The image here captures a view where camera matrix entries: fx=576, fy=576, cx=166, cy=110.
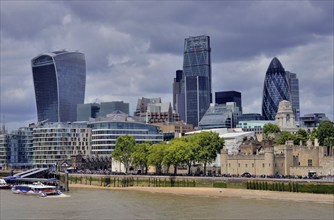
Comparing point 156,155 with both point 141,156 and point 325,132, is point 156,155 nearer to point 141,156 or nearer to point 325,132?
point 141,156

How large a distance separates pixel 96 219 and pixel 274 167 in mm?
→ 58566

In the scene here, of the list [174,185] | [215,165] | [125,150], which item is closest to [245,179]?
[174,185]

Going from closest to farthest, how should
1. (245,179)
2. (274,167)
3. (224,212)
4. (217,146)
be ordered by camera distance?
(224,212) → (245,179) → (274,167) → (217,146)

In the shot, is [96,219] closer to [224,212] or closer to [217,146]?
[224,212]

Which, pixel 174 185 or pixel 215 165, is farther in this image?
pixel 215 165

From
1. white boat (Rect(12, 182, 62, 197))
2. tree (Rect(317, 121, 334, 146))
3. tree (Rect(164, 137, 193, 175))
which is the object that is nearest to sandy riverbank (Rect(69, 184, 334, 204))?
tree (Rect(164, 137, 193, 175))

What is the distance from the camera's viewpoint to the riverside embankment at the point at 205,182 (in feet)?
355

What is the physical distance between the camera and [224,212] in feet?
290

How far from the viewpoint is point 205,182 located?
12888 centimetres

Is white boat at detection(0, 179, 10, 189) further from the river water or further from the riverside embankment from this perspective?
the river water

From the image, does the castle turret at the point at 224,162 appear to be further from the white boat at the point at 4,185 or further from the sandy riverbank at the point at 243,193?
the white boat at the point at 4,185

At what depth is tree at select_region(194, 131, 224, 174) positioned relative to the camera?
473 ft

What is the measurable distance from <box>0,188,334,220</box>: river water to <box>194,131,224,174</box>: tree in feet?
94.4

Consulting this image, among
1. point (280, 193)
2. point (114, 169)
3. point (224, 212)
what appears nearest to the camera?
point (224, 212)
